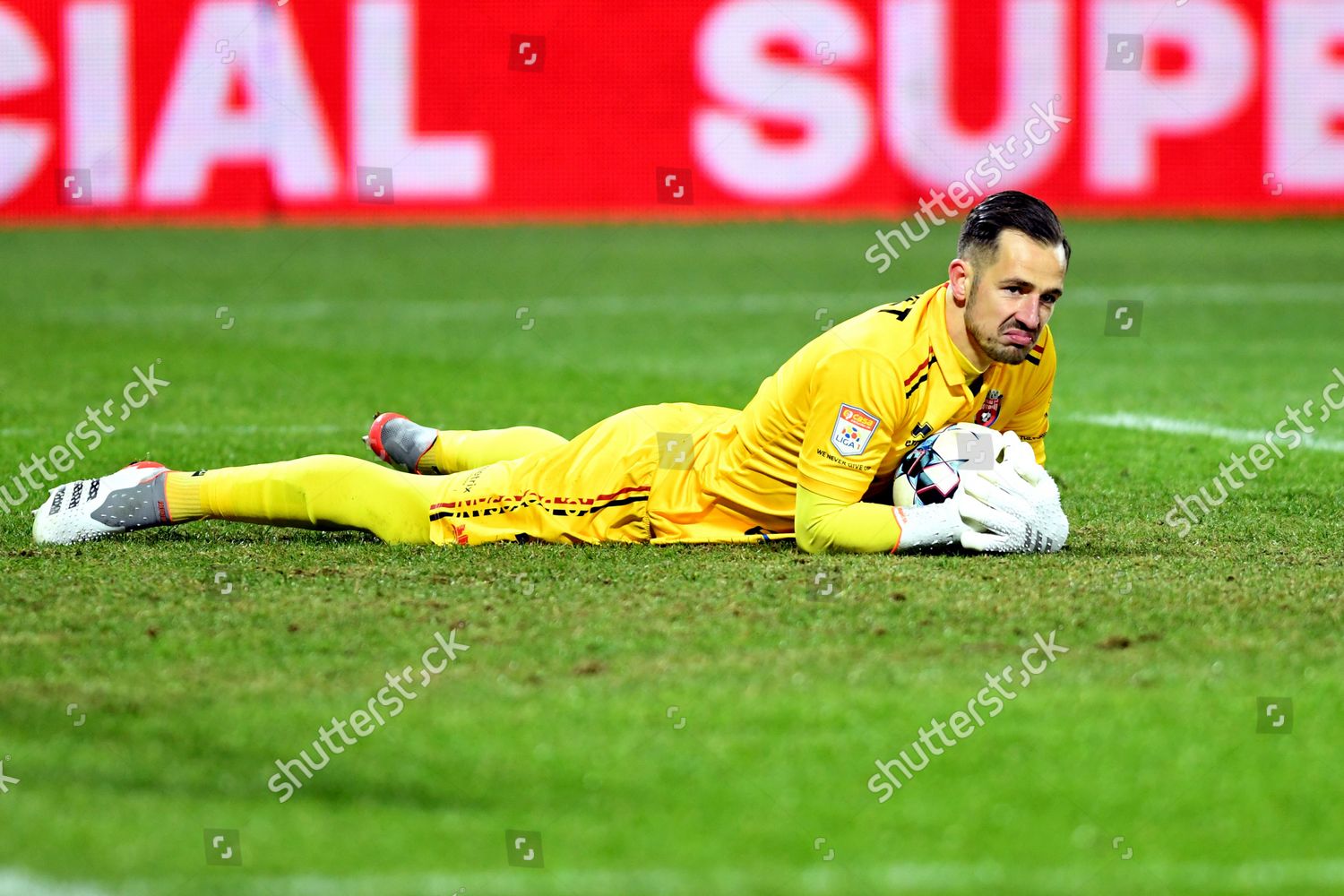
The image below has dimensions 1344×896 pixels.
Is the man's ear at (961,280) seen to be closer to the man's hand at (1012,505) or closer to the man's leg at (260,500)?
the man's hand at (1012,505)

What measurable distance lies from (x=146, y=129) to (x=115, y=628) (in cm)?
1620

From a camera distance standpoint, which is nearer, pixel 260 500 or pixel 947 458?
pixel 947 458

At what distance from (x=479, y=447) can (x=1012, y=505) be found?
179 centimetres

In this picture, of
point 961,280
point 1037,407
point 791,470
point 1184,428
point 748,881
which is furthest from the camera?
point 1184,428

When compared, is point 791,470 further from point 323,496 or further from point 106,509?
point 106,509

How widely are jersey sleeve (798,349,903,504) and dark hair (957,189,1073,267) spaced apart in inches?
16.7

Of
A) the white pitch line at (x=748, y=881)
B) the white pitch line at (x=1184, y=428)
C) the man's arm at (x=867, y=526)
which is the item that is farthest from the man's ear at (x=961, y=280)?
the white pitch line at (x=1184, y=428)

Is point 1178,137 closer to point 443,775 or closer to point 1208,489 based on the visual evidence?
point 1208,489

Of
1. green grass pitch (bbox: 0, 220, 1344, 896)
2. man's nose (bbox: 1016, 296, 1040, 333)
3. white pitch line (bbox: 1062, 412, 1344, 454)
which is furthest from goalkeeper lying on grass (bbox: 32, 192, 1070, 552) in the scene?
white pitch line (bbox: 1062, 412, 1344, 454)

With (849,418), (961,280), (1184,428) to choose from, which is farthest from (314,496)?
(1184,428)

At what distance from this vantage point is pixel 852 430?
17.1 feet

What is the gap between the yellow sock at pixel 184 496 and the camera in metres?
5.77

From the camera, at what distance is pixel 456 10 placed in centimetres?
2031

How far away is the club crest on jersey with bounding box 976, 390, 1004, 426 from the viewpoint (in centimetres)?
558
